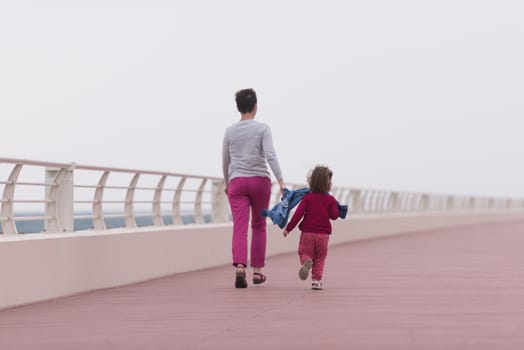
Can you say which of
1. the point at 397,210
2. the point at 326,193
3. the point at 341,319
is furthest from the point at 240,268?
the point at 397,210

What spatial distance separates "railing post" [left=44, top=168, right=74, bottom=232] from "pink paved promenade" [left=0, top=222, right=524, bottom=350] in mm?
815

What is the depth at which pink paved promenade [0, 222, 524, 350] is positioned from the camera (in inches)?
326

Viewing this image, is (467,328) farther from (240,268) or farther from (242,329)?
(240,268)

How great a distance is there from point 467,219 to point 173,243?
37.2m

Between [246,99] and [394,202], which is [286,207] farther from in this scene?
[394,202]

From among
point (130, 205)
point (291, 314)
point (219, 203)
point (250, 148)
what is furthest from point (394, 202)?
point (291, 314)

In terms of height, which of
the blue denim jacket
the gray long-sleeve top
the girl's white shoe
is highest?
the gray long-sleeve top

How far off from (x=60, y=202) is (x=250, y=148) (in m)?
2.08

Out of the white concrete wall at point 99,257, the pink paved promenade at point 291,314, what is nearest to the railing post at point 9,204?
the white concrete wall at point 99,257

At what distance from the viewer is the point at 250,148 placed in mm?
13477

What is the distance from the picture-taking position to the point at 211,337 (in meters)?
8.56

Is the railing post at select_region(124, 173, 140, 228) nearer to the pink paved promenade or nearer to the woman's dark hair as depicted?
the pink paved promenade

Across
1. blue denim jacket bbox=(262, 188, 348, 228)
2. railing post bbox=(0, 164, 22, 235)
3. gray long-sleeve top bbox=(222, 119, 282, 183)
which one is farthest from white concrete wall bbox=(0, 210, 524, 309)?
blue denim jacket bbox=(262, 188, 348, 228)

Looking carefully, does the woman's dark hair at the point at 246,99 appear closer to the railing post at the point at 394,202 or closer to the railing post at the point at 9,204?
the railing post at the point at 9,204
